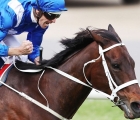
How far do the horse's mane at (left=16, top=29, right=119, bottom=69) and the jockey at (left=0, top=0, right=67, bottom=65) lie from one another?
217mm

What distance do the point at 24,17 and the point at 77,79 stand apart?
2.52ft

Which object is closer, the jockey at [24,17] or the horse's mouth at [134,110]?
the horse's mouth at [134,110]

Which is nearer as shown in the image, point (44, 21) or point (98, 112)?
point (44, 21)

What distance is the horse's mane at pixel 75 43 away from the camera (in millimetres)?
A: 5838

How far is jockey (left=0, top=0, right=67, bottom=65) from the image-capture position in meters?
5.91

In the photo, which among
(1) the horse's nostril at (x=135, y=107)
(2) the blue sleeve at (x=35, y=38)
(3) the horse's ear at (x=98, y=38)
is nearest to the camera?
(1) the horse's nostril at (x=135, y=107)

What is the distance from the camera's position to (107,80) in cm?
566

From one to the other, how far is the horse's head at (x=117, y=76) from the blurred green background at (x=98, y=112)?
3217mm

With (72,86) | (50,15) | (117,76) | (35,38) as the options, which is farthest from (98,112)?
(117,76)

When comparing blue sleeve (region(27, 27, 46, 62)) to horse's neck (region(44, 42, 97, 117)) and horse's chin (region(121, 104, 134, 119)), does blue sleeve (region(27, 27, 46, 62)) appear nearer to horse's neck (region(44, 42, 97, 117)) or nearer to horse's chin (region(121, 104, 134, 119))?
horse's neck (region(44, 42, 97, 117))

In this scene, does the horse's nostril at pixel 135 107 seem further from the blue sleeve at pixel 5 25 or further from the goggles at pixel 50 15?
the blue sleeve at pixel 5 25

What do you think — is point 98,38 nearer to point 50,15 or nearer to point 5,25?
point 50,15

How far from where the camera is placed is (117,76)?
5.63 m

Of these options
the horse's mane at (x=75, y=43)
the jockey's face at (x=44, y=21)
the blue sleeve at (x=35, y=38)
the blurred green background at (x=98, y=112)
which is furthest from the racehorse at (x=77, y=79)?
the blurred green background at (x=98, y=112)
